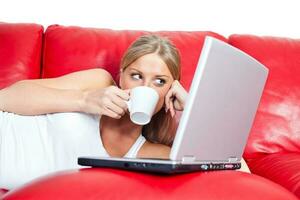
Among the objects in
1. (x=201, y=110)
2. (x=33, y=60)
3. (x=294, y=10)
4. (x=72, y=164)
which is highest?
(x=294, y=10)

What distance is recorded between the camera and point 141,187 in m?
0.88

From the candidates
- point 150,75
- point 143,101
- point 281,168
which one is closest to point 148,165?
point 143,101

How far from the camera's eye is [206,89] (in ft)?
3.05


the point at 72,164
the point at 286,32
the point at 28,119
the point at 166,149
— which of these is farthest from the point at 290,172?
the point at 286,32

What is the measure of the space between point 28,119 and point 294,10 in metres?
1.31

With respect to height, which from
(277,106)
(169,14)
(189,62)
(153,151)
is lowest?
(153,151)

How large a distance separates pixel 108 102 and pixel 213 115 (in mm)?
361

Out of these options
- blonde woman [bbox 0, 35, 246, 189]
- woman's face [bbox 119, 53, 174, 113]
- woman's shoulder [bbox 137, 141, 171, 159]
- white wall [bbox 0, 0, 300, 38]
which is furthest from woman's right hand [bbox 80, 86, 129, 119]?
white wall [bbox 0, 0, 300, 38]

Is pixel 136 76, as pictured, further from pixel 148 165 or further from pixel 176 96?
pixel 148 165

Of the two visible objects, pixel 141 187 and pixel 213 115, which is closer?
pixel 141 187

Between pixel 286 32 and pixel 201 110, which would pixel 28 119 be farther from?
pixel 286 32

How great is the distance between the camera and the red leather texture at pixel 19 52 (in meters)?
1.75

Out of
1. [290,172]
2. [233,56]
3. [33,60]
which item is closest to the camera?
[233,56]

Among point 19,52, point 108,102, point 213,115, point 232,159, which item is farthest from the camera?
point 19,52
